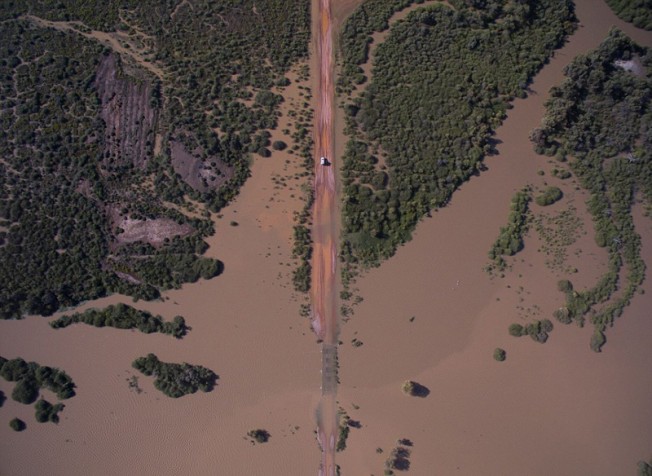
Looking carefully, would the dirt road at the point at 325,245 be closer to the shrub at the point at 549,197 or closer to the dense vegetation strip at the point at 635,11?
the shrub at the point at 549,197

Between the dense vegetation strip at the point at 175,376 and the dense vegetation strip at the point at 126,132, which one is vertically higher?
the dense vegetation strip at the point at 126,132

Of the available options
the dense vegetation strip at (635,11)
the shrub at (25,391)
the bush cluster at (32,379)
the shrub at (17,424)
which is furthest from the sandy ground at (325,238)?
the dense vegetation strip at (635,11)

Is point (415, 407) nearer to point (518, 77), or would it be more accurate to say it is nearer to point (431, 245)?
point (431, 245)

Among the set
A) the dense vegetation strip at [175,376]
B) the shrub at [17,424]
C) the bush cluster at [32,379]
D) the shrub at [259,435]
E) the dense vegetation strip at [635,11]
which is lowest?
the shrub at [17,424]

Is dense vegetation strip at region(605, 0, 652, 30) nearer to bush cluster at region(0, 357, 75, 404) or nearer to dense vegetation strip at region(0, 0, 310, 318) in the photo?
dense vegetation strip at region(0, 0, 310, 318)

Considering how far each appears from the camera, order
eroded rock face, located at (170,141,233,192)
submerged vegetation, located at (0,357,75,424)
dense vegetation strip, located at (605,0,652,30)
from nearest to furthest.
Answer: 1. submerged vegetation, located at (0,357,75,424)
2. eroded rock face, located at (170,141,233,192)
3. dense vegetation strip, located at (605,0,652,30)

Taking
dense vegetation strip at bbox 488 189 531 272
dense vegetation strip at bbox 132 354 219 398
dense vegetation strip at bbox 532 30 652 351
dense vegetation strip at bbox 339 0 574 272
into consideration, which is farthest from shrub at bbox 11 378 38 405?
dense vegetation strip at bbox 532 30 652 351

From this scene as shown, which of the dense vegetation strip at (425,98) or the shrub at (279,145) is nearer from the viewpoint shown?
the dense vegetation strip at (425,98)

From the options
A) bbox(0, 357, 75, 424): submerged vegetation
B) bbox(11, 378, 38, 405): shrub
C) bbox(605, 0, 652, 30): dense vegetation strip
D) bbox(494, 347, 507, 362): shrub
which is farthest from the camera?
bbox(605, 0, 652, 30): dense vegetation strip
